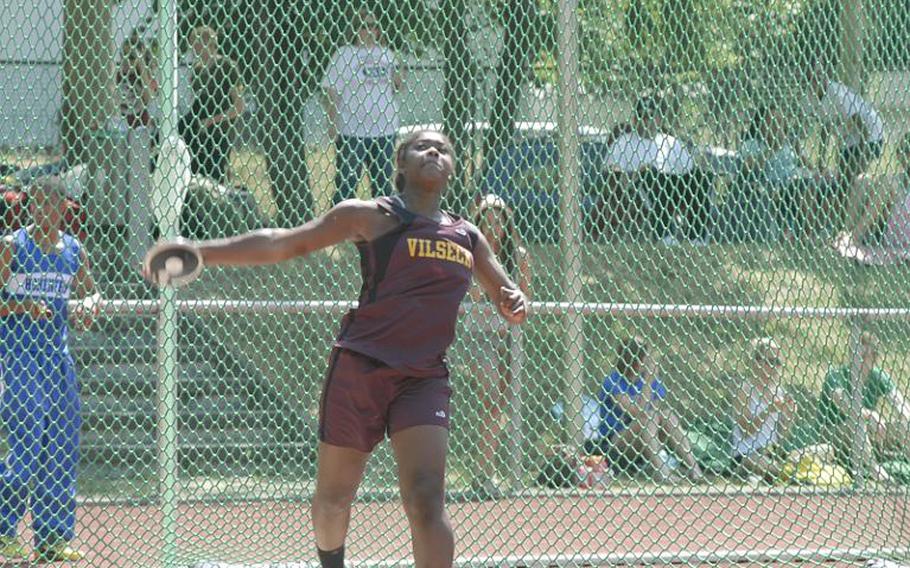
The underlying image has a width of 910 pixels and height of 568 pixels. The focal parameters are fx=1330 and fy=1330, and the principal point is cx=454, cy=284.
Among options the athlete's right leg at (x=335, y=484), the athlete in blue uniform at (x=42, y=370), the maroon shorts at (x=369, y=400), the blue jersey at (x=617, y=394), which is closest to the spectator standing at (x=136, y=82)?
the athlete in blue uniform at (x=42, y=370)

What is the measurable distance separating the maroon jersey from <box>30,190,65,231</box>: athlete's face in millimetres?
2401

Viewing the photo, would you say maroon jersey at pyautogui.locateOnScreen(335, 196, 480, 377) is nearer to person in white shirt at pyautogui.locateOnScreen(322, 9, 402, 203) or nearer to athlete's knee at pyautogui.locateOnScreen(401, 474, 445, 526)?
athlete's knee at pyautogui.locateOnScreen(401, 474, 445, 526)

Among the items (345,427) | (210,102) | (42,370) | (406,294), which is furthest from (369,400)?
(210,102)

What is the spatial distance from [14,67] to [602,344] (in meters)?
3.78

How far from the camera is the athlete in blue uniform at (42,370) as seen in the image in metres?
6.62

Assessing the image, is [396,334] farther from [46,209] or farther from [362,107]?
[46,209]

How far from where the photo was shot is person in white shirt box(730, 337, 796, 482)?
7.73 m

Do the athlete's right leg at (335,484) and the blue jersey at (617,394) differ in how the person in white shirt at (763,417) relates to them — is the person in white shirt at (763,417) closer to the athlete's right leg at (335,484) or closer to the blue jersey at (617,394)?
the blue jersey at (617,394)

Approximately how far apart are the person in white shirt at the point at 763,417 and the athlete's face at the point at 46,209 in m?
4.00

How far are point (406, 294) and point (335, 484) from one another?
0.77 meters

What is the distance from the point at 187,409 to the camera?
7.75 metres

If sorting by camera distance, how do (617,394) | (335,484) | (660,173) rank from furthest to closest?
(617,394)
(660,173)
(335,484)

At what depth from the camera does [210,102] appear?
6.88m

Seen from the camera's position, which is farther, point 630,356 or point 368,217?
point 630,356
